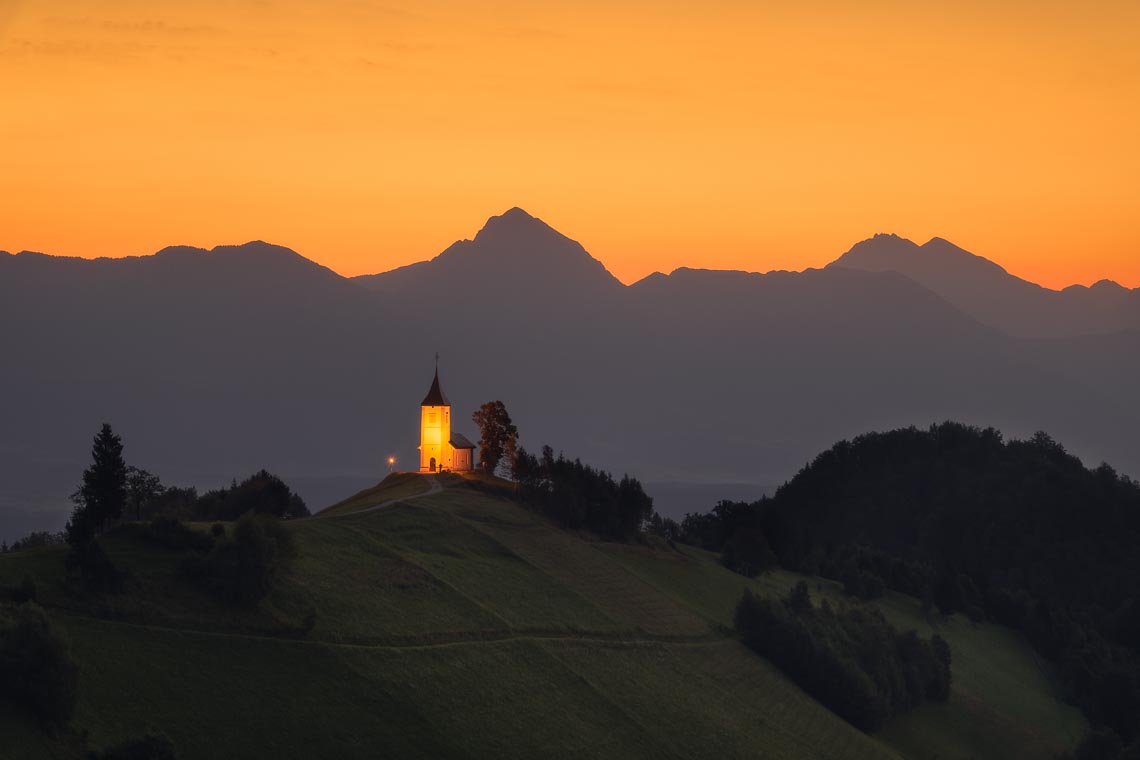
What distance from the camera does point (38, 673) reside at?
6525 cm

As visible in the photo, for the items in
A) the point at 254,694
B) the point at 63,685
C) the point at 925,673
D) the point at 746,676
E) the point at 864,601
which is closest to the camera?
the point at 63,685

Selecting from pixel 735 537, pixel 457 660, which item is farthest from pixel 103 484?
pixel 735 537

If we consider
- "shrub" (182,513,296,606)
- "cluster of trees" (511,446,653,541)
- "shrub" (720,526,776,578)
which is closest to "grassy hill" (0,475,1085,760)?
"shrub" (182,513,296,606)

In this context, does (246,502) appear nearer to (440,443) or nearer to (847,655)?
(440,443)

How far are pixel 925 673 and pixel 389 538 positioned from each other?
2283 inches

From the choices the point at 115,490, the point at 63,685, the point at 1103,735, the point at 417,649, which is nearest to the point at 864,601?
the point at 1103,735

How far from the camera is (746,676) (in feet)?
393

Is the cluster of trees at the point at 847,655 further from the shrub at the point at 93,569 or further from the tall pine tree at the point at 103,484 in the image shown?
the shrub at the point at 93,569

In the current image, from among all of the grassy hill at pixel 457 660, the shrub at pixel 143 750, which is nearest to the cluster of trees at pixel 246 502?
the grassy hill at pixel 457 660

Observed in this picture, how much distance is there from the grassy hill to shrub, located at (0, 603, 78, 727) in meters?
1.10

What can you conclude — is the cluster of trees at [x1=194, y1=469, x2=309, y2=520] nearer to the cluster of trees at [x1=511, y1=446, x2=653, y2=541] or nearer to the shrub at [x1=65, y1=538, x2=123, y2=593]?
the cluster of trees at [x1=511, y1=446, x2=653, y2=541]

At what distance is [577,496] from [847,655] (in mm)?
28924

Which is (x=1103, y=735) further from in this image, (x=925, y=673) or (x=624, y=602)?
(x=624, y=602)

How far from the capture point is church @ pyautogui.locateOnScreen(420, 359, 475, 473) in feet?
484
